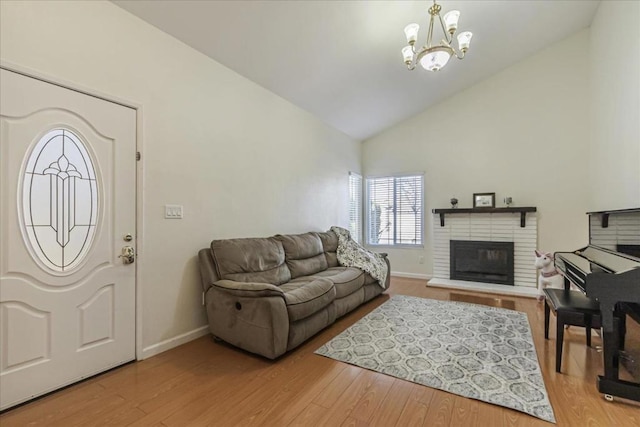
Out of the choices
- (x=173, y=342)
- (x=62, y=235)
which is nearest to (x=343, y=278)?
(x=173, y=342)

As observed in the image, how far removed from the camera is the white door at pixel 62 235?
182cm

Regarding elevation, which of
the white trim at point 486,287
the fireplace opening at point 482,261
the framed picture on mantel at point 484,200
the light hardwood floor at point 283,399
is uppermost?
the framed picture on mantel at point 484,200

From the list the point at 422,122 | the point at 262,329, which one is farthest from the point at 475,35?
the point at 262,329

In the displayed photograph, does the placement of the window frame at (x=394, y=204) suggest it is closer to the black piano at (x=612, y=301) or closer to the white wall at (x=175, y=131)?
the white wall at (x=175, y=131)

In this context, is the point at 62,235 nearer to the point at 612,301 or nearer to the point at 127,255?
the point at 127,255

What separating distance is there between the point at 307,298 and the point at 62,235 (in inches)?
74.0

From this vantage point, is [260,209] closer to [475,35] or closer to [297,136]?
[297,136]

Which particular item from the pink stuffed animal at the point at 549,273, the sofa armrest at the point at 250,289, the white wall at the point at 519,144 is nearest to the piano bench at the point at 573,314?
the pink stuffed animal at the point at 549,273

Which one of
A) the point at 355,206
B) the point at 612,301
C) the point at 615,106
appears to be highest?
the point at 615,106

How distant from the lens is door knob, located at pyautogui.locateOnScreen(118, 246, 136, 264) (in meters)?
2.36

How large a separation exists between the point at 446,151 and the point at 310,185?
8.68 ft

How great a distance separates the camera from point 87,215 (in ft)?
7.17

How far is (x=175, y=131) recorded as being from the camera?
2723 mm

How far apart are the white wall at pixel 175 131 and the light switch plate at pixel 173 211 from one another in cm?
5
